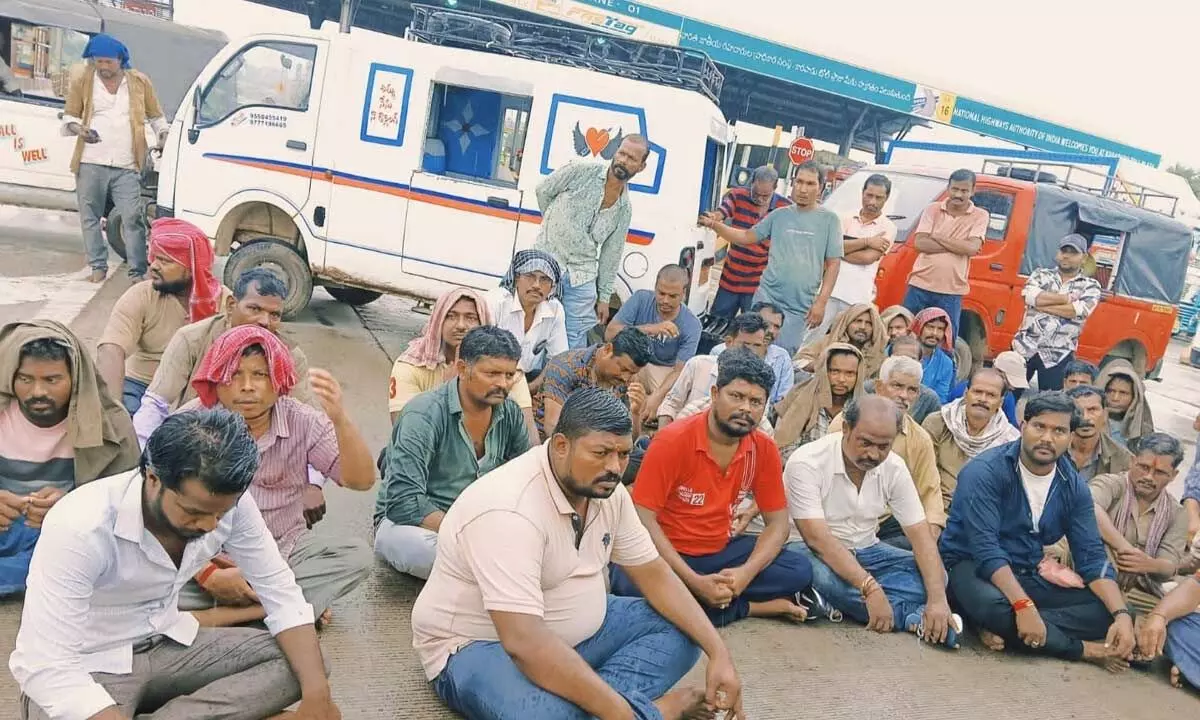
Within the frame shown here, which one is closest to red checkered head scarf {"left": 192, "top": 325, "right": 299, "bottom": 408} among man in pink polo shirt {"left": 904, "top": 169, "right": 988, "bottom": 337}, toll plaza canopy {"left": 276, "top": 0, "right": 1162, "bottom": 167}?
man in pink polo shirt {"left": 904, "top": 169, "right": 988, "bottom": 337}

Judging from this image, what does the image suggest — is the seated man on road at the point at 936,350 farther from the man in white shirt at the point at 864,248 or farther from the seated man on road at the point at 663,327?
the seated man on road at the point at 663,327

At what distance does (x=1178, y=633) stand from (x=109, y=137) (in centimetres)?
759

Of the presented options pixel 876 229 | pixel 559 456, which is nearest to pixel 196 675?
pixel 559 456

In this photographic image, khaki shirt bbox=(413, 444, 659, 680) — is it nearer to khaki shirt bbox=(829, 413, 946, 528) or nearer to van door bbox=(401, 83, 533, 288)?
khaki shirt bbox=(829, 413, 946, 528)

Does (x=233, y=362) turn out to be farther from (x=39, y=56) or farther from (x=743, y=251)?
(x=39, y=56)

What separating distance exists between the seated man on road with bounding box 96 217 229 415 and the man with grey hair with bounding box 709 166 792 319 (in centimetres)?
379

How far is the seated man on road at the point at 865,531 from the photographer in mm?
3726

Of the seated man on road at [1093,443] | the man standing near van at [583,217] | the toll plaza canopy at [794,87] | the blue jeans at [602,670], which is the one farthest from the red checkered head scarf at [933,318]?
the toll plaza canopy at [794,87]

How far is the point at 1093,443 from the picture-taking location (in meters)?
4.81

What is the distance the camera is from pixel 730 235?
20.7 ft

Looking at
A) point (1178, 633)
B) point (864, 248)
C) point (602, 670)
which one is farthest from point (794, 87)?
point (602, 670)

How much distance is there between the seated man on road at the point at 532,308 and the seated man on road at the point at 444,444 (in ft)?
3.96

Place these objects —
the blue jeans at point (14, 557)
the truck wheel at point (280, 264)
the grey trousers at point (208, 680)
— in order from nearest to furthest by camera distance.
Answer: the grey trousers at point (208, 680) < the blue jeans at point (14, 557) < the truck wheel at point (280, 264)

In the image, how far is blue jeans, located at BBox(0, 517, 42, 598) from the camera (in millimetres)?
2932
